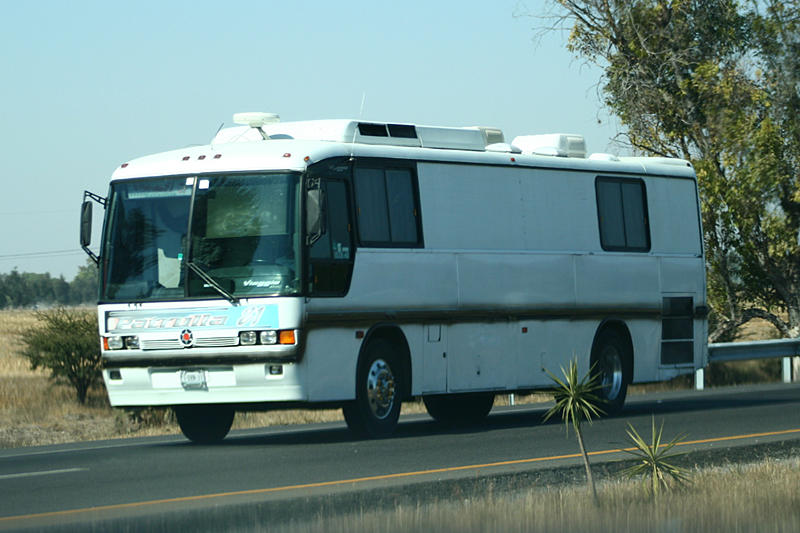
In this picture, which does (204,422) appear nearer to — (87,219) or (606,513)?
(87,219)

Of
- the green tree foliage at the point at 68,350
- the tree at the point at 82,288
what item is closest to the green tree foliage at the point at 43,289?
the tree at the point at 82,288

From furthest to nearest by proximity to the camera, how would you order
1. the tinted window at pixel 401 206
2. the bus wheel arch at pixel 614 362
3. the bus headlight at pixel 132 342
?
1. the bus wheel arch at pixel 614 362
2. the tinted window at pixel 401 206
3. the bus headlight at pixel 132 342

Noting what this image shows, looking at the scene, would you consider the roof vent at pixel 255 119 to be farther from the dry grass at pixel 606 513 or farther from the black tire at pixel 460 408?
the dry grass at pixel 606 513

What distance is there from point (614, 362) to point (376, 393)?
16.4 ft

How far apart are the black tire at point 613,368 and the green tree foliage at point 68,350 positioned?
55.4ft

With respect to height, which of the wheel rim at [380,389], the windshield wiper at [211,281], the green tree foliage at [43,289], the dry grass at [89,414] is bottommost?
the dry grass at [89,414]

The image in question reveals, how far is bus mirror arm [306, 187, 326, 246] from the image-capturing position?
48.2 feet

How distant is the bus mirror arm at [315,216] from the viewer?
14.7 metres

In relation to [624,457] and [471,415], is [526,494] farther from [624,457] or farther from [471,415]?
[471,415]

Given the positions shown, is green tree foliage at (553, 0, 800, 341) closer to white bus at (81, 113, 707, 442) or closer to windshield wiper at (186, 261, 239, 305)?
white bus at (81, 113, 707, 442)

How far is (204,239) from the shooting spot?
15172 millimetres

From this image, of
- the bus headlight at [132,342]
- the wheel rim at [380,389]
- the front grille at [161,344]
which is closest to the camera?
the front grille at [161,344]

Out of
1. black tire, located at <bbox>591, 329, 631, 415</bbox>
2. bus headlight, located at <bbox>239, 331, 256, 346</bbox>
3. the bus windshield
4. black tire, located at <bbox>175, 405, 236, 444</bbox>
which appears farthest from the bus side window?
black tire, located at <bbox>591, 329, 631, 415</bbox>

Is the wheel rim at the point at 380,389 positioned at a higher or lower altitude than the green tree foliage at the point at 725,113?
lower
